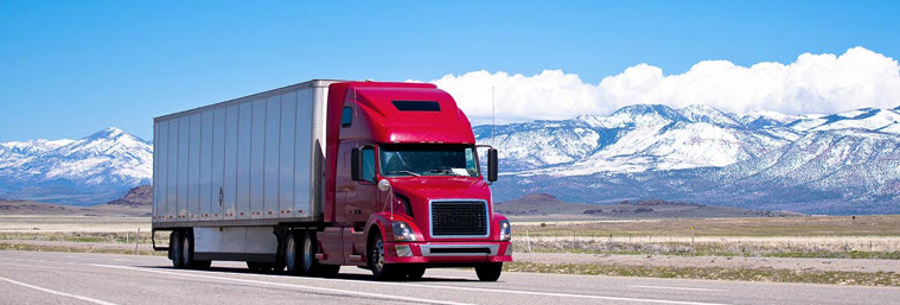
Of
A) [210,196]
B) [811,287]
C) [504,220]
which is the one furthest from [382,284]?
[210,196]

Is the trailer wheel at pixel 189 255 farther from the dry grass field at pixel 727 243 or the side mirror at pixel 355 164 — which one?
the dry grass field at pixel 727 243

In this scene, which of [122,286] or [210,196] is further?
[210,196]

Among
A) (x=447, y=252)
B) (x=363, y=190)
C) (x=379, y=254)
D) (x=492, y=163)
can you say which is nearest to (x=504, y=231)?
(x=447, y=252)

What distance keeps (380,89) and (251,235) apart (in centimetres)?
712

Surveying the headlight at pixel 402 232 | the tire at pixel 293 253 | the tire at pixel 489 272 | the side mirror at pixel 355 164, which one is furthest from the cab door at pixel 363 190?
the tire at pixel 293 253

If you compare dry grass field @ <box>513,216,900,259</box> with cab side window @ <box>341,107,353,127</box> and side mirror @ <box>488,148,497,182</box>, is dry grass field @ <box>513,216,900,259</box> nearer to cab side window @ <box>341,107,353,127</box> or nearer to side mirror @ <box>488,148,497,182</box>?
side mirror @ <box>488,148,497,182</box>

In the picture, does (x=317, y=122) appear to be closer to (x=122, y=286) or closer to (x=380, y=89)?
(x=380, y=89)

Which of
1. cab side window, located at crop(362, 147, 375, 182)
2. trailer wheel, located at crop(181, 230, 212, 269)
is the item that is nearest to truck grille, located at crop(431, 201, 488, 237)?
cab side window, located at crop(362, 147, 375, 182)

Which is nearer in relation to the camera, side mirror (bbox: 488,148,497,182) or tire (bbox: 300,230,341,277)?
side mirror (bbox: 488,148,497,182)

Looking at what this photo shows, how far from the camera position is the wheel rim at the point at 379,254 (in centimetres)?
2792

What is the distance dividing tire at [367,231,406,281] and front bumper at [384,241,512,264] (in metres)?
0.42

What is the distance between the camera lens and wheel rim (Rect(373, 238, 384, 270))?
27922mm

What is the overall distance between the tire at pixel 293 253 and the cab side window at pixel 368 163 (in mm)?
4006

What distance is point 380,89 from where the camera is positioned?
1179 inches
